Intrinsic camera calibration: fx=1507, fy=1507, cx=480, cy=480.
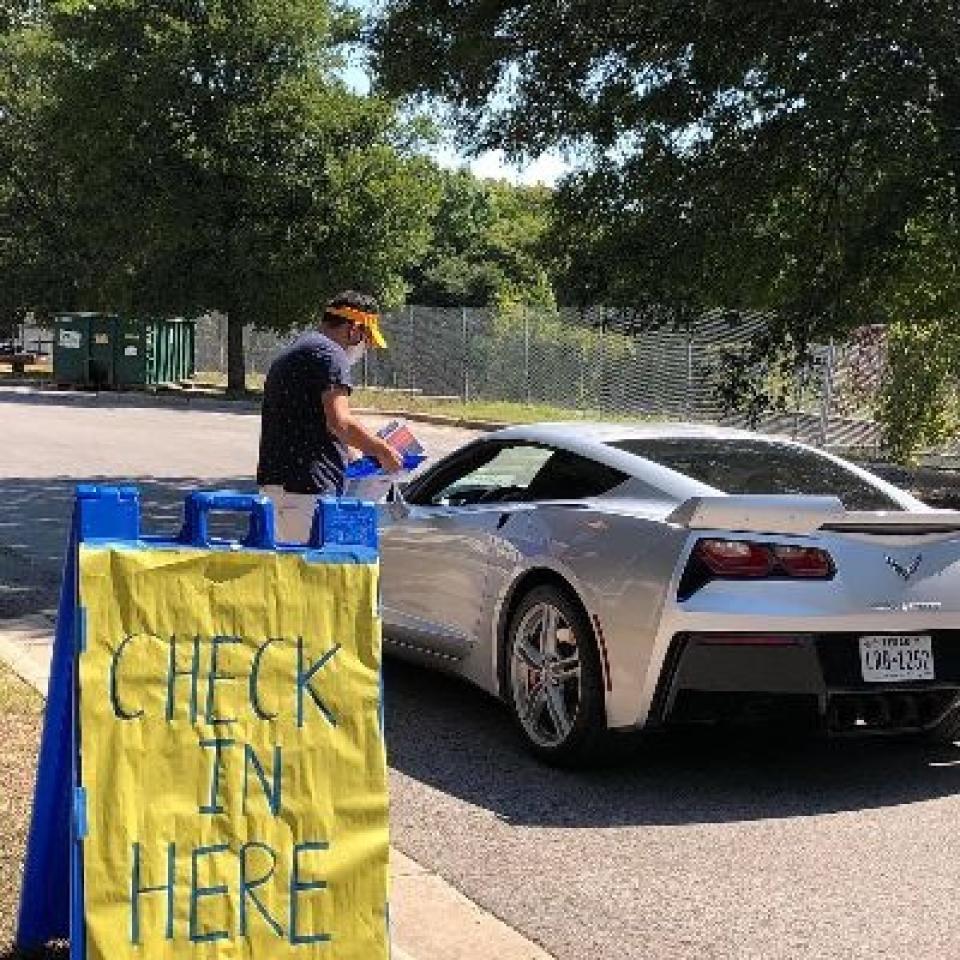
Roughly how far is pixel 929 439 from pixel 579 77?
8603mm

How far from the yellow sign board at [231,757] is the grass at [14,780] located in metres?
0.61

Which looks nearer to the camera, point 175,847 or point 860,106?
point 175,847

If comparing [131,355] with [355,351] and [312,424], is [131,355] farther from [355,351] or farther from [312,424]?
[312,424]

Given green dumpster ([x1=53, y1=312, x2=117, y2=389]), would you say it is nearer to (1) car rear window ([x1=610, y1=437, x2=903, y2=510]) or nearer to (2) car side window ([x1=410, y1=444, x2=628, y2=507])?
(2) car side window ([x1=410, y1=444, x2=628, y2=507])

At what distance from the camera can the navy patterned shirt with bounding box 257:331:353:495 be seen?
6.46m

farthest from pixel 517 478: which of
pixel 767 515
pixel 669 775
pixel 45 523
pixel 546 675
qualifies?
pixel 45 523

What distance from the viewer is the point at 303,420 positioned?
258 inches

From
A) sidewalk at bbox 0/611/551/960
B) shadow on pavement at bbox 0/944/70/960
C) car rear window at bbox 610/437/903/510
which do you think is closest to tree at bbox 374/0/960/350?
car rear window at bbox 610/437/903/510

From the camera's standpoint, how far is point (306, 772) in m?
3.56

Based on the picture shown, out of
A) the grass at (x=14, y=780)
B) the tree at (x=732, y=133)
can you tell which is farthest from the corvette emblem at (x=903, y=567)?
the tree at (x=732, y=133)

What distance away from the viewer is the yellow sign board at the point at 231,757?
3.34 meters

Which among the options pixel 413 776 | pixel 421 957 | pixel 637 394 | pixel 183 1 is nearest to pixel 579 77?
pixel 413 776

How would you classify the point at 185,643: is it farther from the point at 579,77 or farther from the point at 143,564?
the point at 579,77

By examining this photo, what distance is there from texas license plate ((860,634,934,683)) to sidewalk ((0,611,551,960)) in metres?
1.94
